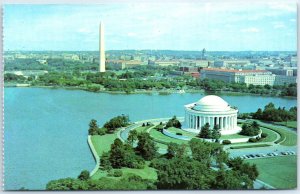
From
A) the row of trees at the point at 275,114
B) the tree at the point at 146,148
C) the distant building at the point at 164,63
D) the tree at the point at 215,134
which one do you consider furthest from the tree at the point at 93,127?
the row of trees at the point at 275,114

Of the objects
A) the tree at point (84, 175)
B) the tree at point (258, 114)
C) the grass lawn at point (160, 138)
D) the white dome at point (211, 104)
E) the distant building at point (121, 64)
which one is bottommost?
the tree at point (84, 175)

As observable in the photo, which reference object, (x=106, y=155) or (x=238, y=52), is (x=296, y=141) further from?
(x=106, y=155)

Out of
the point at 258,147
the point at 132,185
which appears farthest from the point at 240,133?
the point at 132,185

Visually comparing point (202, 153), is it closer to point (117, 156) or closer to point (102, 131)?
point (117, 156)

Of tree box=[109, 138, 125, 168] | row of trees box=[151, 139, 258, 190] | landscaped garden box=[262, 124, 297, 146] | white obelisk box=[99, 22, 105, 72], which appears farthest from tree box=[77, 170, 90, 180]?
→ landscaped garden box=[262, 124, 297, 146]

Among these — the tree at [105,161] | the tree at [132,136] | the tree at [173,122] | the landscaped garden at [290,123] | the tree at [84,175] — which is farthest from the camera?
the tree at [173,122]

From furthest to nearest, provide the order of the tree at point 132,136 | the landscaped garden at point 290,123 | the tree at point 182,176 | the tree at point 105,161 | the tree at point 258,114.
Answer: the tree at point 258,114 < the tree at point 132,136 < the landscaped garden at point 290,123 < the tree at point 105,161 < the tree at point 182,176

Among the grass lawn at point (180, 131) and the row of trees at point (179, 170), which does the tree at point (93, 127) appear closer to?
the row of trees at point (179, 170)
